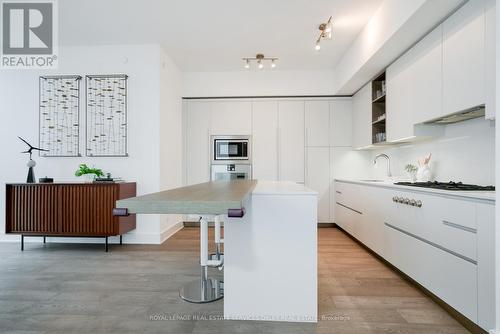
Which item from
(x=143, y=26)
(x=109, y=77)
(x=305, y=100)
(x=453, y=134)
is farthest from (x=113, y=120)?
(x=453, y=134)

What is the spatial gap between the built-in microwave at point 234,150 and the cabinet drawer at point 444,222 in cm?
286

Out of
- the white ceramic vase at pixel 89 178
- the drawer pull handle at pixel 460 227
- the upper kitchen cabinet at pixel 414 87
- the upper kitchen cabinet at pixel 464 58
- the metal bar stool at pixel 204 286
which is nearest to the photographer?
the drawer pull handle at pixel 460 227

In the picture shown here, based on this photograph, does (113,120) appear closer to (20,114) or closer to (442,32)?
(20,114)

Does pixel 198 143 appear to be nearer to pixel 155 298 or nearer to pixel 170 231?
pixel 170 231

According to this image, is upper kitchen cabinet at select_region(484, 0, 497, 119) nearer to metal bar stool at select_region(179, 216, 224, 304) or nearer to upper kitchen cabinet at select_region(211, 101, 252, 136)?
metal bar stool at select_region(179, 216, 224, 304)

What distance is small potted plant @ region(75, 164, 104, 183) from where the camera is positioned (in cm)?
347

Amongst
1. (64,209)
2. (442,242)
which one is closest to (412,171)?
(442,242)

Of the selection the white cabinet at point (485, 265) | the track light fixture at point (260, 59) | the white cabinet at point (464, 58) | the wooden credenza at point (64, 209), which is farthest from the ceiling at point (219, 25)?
the white cabinet at point (485, 265)

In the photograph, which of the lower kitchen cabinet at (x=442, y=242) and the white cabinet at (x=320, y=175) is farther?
the white cabinet at (x=320, y=175)

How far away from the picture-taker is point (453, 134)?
271 cm

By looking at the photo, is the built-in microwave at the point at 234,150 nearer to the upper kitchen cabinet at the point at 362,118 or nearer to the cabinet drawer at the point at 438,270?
the upper kitchen cabinet at the point at 362,118

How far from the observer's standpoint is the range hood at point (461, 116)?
2164mm

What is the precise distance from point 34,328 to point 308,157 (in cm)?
416

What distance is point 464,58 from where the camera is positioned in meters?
2.10
